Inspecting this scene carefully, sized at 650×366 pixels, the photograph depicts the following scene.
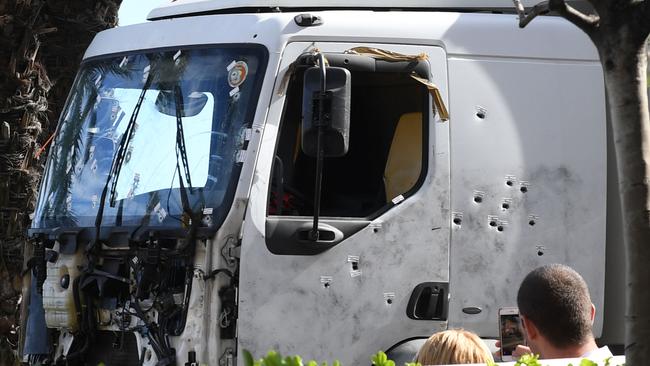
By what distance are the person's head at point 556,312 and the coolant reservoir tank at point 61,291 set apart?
2.58 m

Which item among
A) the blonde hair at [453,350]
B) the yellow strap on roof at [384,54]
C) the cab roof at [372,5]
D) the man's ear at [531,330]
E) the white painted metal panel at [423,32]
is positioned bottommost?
the blonde hair at [453,350]

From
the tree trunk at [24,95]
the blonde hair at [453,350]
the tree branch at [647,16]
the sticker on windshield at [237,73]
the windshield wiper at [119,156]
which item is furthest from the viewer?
the tree trunk at [24,95]

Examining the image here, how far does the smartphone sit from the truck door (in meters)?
0.34

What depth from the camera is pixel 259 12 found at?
6309 mm

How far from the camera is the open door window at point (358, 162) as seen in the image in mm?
5613

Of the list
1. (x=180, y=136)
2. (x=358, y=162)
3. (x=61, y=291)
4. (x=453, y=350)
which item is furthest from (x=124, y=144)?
(x=453, y=350)

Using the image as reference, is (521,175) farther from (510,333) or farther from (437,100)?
(510,333)

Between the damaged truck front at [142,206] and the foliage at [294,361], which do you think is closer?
the foliage at [294,361]

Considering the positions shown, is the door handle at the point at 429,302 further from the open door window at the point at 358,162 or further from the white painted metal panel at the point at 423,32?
the white painted metal panel at the point at 423,32

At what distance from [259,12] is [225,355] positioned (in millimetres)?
1945

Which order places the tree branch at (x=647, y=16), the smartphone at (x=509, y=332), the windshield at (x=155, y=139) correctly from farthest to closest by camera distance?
the windshield at (x=155, y=139), the smartphone at (x=509, y=332), the tree branch at (x=647, y=16)

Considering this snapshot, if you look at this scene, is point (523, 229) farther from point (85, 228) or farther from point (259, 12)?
point (85, 228)

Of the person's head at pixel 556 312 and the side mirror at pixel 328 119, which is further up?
the side mirror at pixel 328 119

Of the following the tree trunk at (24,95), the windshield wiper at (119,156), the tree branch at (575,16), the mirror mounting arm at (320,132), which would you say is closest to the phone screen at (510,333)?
the mirror mounting arm at (320,132)
